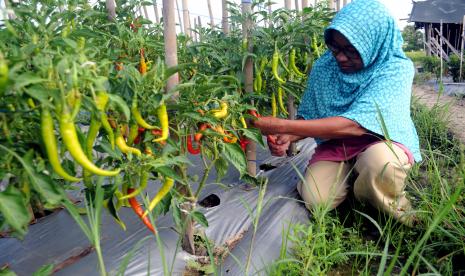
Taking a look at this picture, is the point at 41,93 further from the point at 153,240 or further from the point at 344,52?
the point at 344,52

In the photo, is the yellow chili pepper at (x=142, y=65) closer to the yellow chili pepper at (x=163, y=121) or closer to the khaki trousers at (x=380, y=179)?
the yellow chili pepper at (x=163, y=121)

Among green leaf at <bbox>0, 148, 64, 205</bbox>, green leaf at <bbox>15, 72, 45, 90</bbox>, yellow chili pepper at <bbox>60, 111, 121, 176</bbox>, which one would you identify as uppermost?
green leaf at <bbox>15, 72, 45, 90</bbox>

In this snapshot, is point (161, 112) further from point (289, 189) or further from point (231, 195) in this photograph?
point (289, 189)

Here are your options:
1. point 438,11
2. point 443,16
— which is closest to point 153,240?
point 443,16

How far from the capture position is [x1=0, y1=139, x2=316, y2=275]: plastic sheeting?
1597 millimetres

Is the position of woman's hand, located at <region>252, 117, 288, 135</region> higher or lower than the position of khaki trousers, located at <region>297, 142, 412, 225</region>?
higher

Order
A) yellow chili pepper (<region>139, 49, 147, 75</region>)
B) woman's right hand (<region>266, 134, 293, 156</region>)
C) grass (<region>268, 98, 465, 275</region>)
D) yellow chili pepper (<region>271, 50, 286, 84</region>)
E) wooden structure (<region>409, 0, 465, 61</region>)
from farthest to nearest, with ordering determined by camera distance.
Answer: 1. wooden structure (<region>409, 0, 465, 61</region>)
2. woman's right hand (<region>266, 134, 293, 156</region>)
3. yellow chili pepper (<region>271, 50, 286, 84</region>)
4. yellow chili pepper (<region>139, 49, 147, 75</region>)
5. grass (<region>268, 98, 465, 275</region>)

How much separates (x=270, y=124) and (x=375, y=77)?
59cm

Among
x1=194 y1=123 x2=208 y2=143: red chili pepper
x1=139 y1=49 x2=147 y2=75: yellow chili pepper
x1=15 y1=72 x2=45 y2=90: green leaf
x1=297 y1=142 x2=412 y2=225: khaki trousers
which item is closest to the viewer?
x1=15 y1=72 x2=45 y2=90: green leaf

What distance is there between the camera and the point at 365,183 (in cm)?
202

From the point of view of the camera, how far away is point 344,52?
80.1 inches

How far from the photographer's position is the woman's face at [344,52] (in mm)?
A: 1974

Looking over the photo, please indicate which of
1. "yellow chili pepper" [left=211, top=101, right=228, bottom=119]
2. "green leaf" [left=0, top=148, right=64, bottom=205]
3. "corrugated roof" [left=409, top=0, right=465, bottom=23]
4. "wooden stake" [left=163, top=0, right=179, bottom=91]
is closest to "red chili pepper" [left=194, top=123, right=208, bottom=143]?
"yellow chili pepper" [left=211, top=101, right=228, bottom=119]

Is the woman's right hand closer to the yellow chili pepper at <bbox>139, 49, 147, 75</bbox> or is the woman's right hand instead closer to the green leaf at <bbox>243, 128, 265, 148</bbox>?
the green leaf at <bbox>243, 128, 265, 148</bbox>
